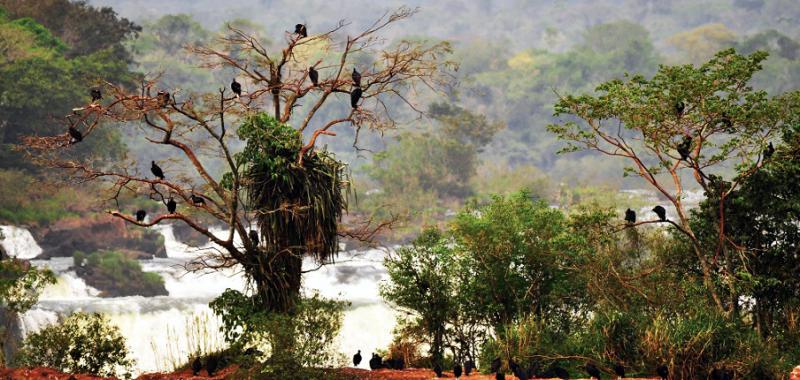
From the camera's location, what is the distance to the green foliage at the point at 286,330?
11438 mm

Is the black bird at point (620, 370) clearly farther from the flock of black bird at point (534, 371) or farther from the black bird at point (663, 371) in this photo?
the black bird at point (663, 371)

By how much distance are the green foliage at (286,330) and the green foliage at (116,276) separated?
18450mm

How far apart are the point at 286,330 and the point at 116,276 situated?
68.3ft

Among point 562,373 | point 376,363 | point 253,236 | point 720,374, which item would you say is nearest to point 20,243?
point 253,236

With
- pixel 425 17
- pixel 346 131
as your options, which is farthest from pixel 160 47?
pixel 425 17

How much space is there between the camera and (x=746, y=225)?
14703mm

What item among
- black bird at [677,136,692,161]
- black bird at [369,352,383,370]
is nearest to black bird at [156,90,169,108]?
Answer: black bird at [369,352,383,370]

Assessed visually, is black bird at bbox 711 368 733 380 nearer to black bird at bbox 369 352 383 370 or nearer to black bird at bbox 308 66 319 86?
black bird at bbox 369 352 383 370

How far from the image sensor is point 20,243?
3177 cm

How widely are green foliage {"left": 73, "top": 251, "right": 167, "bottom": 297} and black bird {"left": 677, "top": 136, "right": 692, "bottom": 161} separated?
21214mm

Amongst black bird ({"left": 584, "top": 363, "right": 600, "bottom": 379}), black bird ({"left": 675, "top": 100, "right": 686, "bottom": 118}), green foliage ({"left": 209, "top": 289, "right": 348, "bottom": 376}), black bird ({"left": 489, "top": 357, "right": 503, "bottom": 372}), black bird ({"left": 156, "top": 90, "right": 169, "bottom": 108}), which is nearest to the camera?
green foliage ({"left": 209, "top": 289, "right": 348, "bottom": 376})

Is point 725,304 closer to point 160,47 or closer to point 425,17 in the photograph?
point 160,47

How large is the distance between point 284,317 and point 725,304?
6884 mm

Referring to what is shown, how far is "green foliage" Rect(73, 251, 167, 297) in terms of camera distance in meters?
30.5
